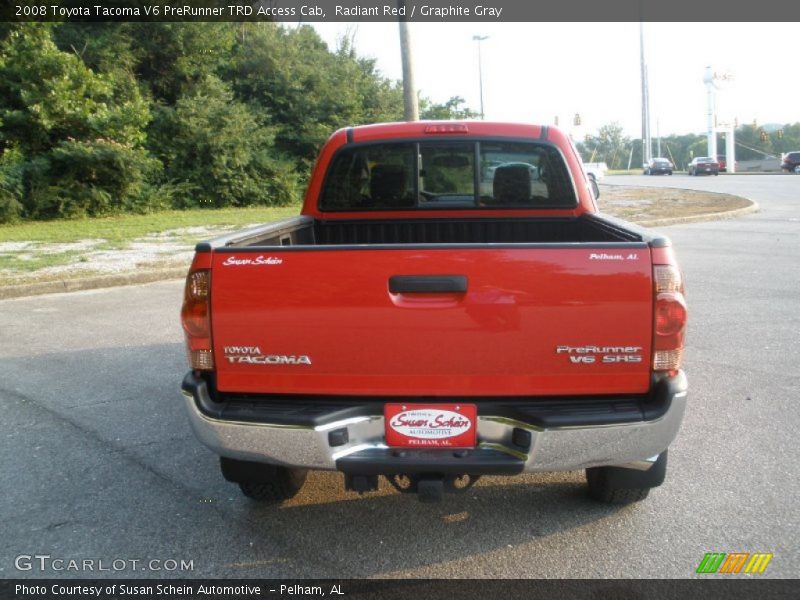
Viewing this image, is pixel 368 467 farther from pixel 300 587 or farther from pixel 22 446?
pixel 22 446

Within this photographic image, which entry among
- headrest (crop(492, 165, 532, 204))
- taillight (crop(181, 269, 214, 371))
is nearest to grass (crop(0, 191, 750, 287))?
headrest (crop(492, 165, 532, 204))

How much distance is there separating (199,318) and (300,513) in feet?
3.95

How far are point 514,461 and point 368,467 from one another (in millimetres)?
580

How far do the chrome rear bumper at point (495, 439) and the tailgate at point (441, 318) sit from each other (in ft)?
0.48

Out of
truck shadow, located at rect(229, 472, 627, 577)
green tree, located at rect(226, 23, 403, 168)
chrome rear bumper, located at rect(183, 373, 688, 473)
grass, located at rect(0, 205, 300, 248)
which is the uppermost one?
Answer: green tree, located at rect(226, 23, 403, 168)

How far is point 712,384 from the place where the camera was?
18.4 feet

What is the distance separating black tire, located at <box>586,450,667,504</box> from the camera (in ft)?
11.2

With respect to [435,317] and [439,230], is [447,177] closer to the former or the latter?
[439,230]

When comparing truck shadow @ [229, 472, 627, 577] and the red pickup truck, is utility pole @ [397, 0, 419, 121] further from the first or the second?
the red pickup truck

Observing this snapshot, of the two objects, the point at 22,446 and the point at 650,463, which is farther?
the point at 22,446

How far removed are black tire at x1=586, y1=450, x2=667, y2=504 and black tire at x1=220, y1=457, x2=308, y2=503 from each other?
145 centimetres

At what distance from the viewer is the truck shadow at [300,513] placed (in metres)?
3.24

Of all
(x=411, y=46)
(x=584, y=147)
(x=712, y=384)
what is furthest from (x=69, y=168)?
(x=584, y=147)

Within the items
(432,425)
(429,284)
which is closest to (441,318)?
(429,284)
